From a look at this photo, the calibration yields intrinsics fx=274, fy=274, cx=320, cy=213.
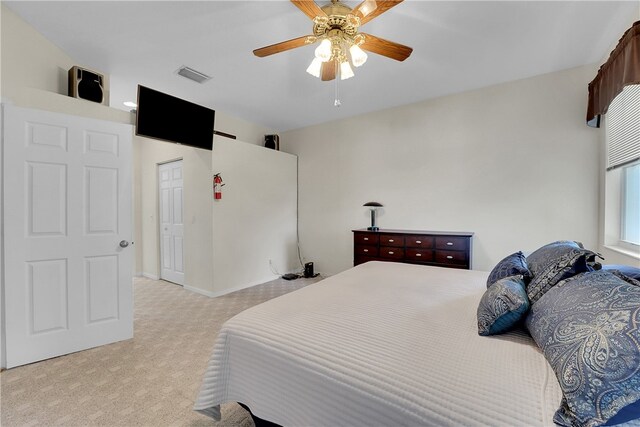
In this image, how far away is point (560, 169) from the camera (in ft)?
10.0

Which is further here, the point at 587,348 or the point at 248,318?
the point at 248,318

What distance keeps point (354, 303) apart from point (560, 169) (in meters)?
3.05

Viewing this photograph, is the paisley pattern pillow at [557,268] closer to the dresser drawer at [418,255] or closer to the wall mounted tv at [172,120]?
the dresser drawer at [418,255]

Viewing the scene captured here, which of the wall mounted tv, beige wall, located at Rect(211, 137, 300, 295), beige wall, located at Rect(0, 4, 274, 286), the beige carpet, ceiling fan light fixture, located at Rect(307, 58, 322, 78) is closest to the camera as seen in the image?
the beige carpet

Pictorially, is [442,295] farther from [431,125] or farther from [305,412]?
[431,125]

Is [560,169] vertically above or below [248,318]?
above

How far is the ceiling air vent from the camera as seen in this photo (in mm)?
2910

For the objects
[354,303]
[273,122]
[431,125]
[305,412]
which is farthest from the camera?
[273,122]

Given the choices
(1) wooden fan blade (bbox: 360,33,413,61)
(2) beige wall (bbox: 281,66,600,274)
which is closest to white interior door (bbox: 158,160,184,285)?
(2) beige wall (bbox: 281,66,600,274)

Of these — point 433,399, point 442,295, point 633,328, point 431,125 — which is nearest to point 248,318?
point 433,399

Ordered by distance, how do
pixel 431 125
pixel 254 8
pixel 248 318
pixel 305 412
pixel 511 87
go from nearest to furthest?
pixel 305 412, pixel 248 318, pixel 254 8, pixel 511 87, pixel 431 125

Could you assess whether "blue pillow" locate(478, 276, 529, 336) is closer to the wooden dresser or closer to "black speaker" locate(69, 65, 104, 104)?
the wooden dresser

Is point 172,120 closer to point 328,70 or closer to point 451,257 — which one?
point 328,70

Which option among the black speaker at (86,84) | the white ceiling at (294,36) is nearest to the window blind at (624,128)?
the white ceiling at (294,36)
